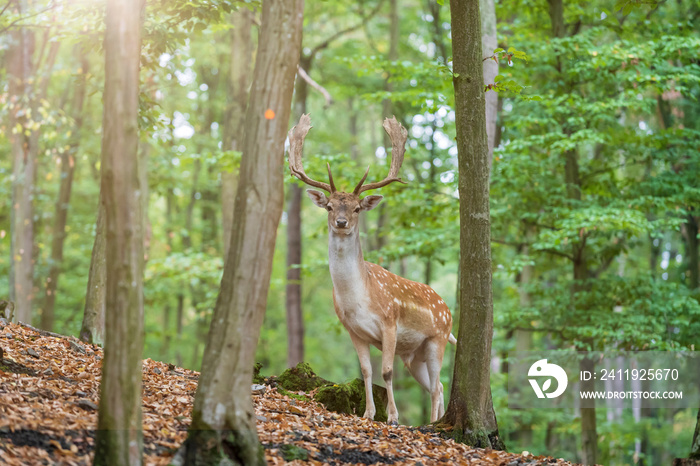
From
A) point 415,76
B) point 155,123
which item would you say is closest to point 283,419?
point 155,123

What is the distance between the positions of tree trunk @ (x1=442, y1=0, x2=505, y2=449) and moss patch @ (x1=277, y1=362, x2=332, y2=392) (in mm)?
2098

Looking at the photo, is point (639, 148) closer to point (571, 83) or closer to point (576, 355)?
point (571, 83)

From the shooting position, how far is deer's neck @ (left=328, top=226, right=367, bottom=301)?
313 inches

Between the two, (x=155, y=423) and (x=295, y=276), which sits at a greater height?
(x=295, y=276)

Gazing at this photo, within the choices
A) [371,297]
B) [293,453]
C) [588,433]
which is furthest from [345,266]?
Answer: [588,433]

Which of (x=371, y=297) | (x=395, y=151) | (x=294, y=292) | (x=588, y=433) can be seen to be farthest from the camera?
(x=294, y=292)

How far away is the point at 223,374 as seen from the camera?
459 cm

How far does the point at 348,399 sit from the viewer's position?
26.4 ft

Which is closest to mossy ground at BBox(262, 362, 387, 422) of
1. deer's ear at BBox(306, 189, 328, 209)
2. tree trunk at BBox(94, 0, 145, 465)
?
deer's ear at BBox(306, 189, 328, 209)

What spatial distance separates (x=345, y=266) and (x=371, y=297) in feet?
1.59

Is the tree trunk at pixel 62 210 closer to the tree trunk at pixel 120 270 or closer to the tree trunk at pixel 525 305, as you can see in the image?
the tree trunk at pixel 525 305

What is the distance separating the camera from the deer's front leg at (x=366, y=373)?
25.4ft

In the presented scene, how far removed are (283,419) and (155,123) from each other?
469cm

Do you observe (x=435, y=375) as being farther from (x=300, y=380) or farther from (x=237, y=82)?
(x=237, y=82)
